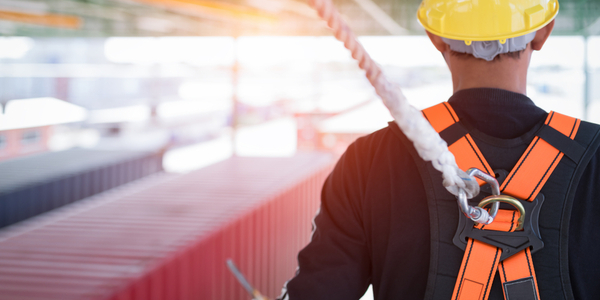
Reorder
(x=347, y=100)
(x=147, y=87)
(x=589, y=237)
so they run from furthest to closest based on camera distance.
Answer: (x=147, y=87) < (x=347, y=100) < (x=589, y=237)

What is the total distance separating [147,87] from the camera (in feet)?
158

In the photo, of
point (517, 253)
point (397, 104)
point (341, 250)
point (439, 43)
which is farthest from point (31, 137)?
point (397, 104)

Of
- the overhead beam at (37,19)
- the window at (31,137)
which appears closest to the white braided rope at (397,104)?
the overhead beam at (37,19)

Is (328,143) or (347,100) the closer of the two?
(328,143)

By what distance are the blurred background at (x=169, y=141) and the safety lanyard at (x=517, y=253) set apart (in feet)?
9.41

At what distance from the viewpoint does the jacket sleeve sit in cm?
166

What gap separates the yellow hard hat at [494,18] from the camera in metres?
1.51

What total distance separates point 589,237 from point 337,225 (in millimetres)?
786

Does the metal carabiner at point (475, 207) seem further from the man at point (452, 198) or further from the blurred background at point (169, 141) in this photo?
the blurred background at point (169, 141)

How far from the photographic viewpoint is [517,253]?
57.9 inches

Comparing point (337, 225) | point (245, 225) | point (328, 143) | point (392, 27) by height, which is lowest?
point (328, 143)

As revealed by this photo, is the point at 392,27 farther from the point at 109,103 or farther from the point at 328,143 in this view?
the point at 109,103

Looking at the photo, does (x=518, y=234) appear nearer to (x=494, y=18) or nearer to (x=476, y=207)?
(x=476, y=207)

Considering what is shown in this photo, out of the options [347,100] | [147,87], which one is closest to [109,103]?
[147,87]
